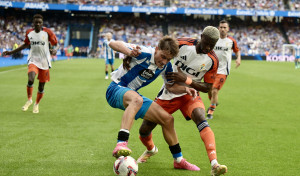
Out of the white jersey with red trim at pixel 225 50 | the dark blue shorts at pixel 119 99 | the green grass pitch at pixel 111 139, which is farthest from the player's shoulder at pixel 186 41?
the white jersey with red trim at pixel 225 50

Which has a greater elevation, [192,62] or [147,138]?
[192,62]

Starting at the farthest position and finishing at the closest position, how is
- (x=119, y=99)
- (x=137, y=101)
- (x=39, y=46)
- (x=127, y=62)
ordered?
(x=39, y=46), (x=127, y=62), (x=119, y=99), (x=137, y=101)

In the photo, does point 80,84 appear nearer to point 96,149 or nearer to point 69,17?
point 96,149

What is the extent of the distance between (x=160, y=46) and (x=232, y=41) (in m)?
6.17

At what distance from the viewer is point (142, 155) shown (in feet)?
19.0

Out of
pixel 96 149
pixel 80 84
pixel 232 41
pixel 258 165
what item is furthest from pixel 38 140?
pixel 80 84

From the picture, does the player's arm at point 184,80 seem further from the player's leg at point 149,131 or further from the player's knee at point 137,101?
the player's knee at point 137,101

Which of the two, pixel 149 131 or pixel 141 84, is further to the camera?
pixel 149 131

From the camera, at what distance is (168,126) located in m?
5.36

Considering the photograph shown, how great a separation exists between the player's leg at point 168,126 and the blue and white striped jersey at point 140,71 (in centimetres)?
40

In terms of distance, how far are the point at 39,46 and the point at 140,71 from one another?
19.5 feet

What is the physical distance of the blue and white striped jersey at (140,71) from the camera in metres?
5.09

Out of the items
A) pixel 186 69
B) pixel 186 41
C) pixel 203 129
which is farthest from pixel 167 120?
pixel 186 41

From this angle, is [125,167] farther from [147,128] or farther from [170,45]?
[170,45]
